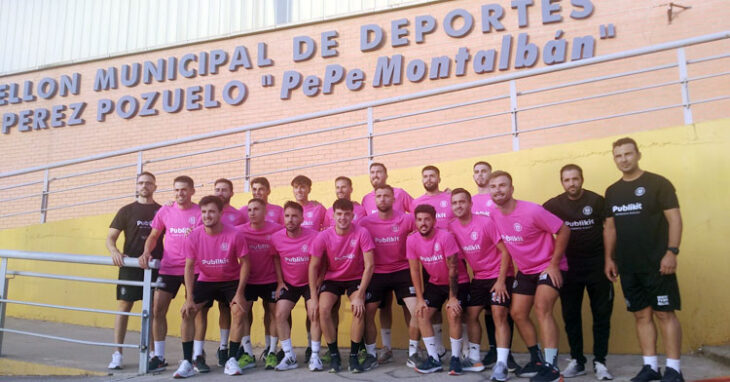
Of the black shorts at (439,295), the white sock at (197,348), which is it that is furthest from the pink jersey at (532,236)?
the white sock at (197,348)

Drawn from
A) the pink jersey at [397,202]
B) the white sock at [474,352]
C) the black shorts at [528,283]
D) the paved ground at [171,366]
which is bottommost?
the paved ground at [171,366]

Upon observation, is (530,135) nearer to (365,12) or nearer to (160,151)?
(365,12)

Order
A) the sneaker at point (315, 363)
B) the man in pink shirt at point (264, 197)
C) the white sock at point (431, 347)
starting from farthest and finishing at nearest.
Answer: the man in pink shirt at point (264, 197) < the sneaker at point (315, 363) < the white sock at point (431, 347)

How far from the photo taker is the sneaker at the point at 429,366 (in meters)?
4.94

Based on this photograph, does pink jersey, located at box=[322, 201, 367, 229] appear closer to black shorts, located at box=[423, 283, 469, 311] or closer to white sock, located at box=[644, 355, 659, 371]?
black shorts, located at box=[423, 283, 469, 311]

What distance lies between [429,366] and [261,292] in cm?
192

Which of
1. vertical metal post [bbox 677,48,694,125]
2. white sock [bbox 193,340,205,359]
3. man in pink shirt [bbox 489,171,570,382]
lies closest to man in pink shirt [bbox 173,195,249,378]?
white sock [bbox 193,340,205,359]

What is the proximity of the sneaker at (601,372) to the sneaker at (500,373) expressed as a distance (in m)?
0.73

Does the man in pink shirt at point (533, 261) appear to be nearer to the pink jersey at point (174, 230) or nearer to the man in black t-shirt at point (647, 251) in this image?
the man in black t-shirt at point (647, 251)

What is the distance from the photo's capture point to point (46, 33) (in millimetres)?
12102

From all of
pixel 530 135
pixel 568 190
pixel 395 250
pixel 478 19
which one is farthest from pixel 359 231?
pixel 478 19

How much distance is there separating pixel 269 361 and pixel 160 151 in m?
6.57

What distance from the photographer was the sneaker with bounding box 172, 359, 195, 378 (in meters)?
5.06

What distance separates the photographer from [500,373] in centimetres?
450
